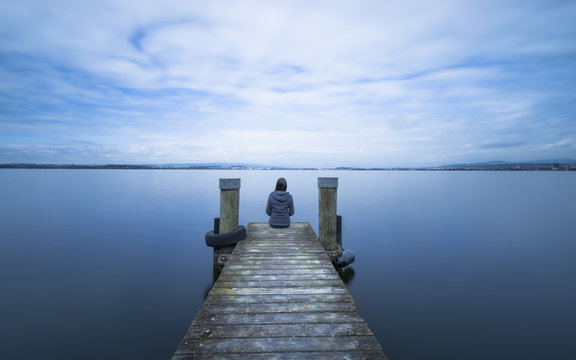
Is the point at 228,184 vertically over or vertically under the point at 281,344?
over

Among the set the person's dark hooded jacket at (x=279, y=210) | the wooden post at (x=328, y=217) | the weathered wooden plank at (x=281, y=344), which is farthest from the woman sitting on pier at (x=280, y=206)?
the weathered wooden plank at (x=281, y=344)

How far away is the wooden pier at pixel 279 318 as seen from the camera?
2.81m

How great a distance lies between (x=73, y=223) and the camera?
1730cm

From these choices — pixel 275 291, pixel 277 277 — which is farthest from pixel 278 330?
pixel 277 277

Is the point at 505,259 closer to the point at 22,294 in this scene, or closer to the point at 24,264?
the point at 22,294

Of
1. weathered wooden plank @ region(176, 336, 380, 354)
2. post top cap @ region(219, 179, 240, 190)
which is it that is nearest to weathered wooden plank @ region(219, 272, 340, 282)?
weathered wooden plank @ region(176, 336, 380, 354)

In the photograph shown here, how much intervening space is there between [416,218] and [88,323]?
66.6 ft

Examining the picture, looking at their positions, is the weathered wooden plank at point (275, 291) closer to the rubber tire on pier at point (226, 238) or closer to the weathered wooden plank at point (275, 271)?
the weathered wooden plank at point (275, 271)

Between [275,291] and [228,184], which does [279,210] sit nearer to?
[228,184]

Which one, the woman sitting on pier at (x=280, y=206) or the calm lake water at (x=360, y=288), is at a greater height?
the woman sitting on pier at (x=280, y=206)

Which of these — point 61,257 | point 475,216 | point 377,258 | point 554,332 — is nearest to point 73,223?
point 61,257

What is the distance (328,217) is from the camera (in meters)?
7.41

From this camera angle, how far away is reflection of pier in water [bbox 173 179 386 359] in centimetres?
281

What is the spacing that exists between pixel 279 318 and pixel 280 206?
16.0ft
